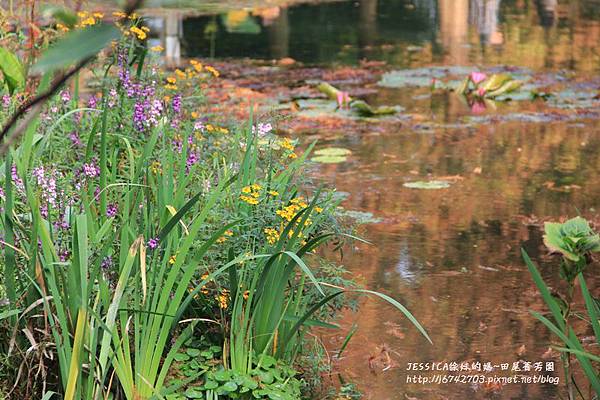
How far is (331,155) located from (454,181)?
1.00 metres

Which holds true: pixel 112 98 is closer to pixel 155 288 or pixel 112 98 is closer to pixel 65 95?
pixel 65 95

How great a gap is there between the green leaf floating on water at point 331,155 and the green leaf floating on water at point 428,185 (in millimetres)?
691

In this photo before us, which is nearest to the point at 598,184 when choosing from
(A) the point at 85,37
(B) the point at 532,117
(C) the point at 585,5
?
(B) the point at 532,117

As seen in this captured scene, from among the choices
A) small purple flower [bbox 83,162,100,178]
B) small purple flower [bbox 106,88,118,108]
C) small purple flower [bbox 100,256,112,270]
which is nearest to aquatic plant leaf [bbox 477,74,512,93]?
small purple flower [bbox 106,88,118,108]

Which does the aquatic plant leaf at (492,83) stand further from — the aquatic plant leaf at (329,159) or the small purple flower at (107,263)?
the small purple flower at (107,263)

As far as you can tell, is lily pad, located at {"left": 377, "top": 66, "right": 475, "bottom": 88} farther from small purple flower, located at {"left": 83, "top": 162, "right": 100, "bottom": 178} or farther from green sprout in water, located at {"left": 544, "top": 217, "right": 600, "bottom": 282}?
green sprout in water, located at {"left": 544, "top": 217, "right": 600, "bottom": 282}

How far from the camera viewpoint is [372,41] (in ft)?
40.6

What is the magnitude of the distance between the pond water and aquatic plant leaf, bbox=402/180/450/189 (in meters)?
0.04

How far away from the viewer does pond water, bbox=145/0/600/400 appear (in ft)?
13.2

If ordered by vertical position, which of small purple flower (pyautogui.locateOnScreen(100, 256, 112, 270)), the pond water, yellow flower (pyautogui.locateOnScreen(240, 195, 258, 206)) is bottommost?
the pond water

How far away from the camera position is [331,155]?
706 cm

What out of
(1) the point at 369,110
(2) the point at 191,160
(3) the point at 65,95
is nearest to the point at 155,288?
(2) the point at 191,160

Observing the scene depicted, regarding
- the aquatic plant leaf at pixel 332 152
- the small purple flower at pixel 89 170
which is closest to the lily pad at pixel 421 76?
the aquatic plant leaf at pixel 332 152

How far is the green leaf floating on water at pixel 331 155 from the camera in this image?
690cm
